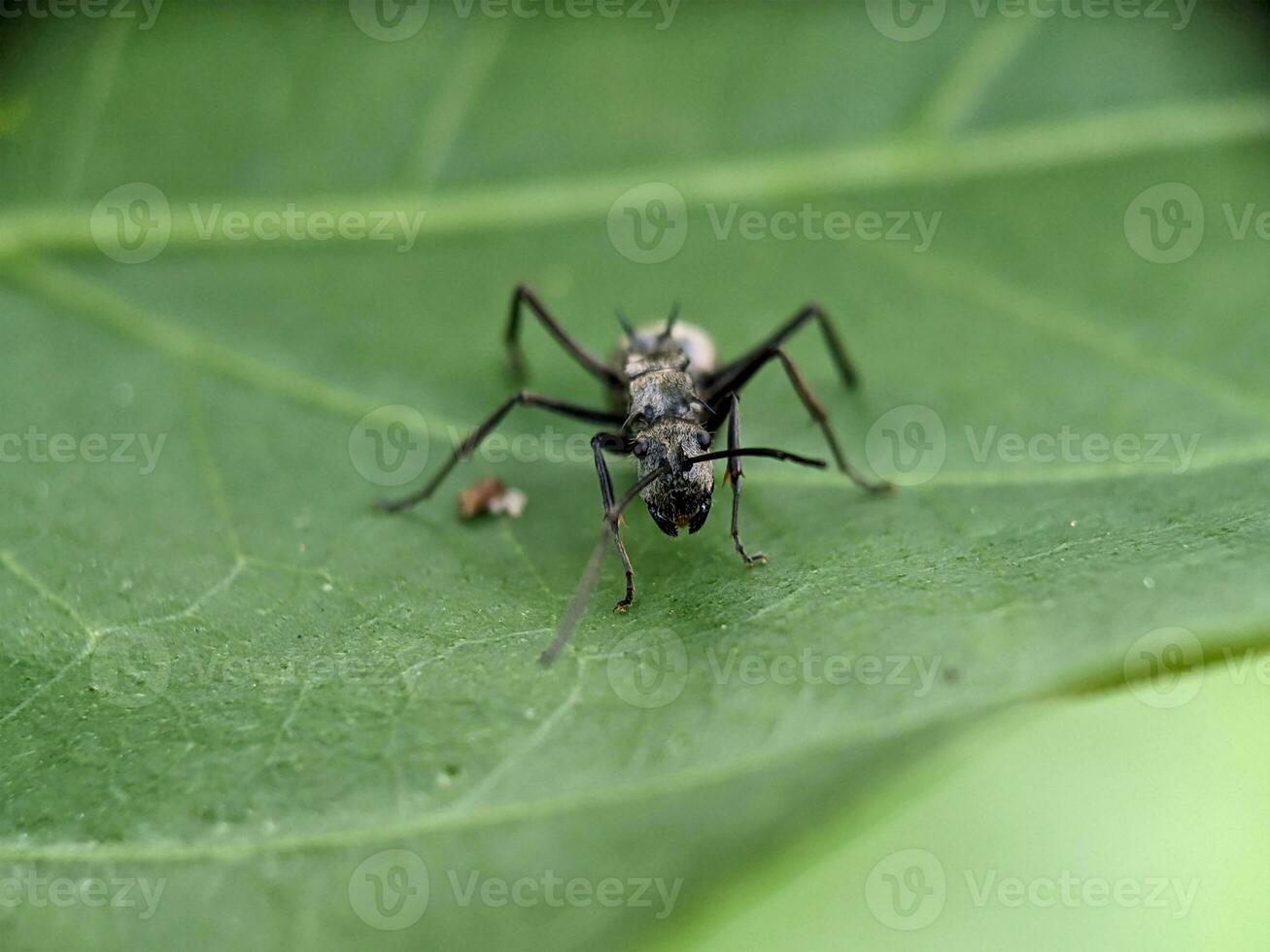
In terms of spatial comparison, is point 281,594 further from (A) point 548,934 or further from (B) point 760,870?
(B) point 760,870

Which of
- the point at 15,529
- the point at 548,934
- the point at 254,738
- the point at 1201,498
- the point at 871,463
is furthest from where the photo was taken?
the point at 871,463

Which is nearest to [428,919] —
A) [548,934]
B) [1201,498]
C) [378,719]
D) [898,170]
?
[548,934]
